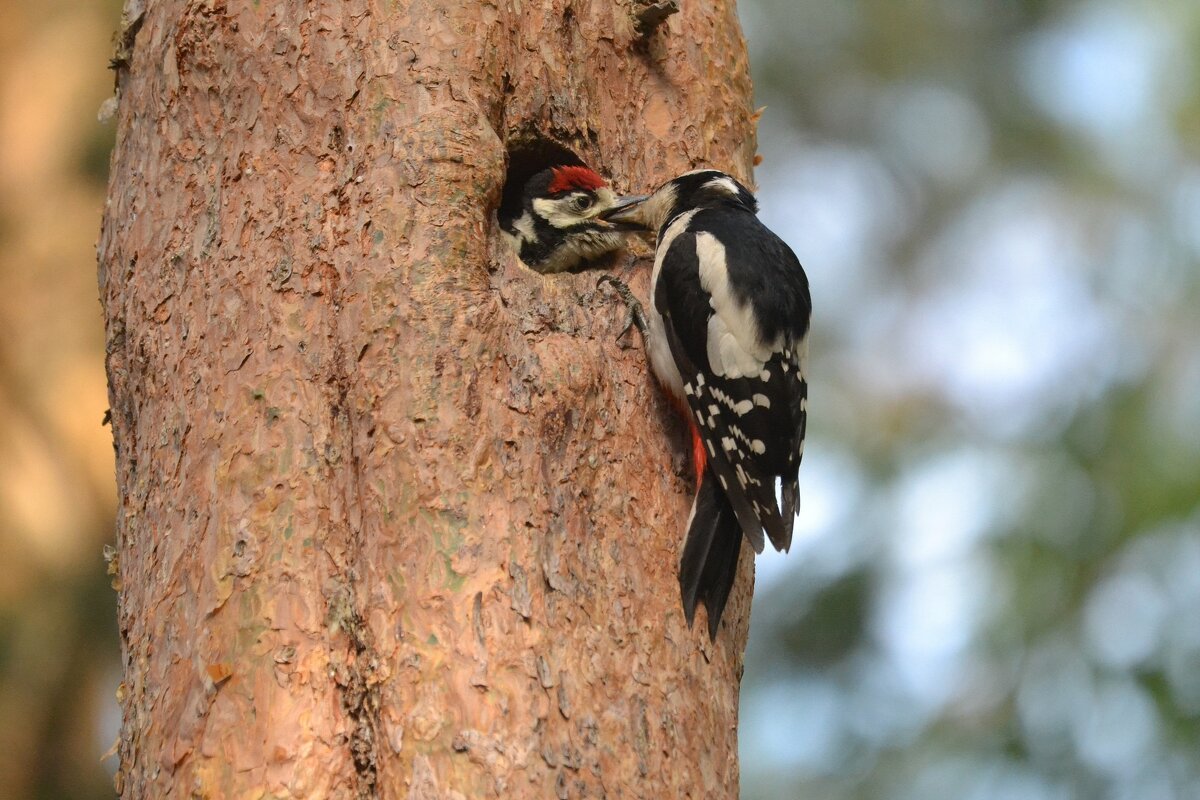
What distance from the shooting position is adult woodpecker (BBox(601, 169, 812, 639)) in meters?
2.68

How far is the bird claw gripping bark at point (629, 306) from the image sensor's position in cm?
288

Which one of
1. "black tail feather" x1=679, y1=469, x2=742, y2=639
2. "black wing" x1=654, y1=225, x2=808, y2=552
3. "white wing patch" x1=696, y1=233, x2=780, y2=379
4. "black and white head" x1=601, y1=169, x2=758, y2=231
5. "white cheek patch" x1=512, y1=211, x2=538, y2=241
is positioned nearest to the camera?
"black tail feather" x1=679, y1=469, x2=742, y2=639

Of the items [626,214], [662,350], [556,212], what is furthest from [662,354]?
[556,212]

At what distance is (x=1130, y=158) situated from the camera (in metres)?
Answer: 7.10

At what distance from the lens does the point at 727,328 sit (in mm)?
3152

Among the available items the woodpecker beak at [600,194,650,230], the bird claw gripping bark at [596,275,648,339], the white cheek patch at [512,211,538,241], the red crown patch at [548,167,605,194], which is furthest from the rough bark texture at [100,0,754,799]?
the white cheek patch at [512,211,538,241]

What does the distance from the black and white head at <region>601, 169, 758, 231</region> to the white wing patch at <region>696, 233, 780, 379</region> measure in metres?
0.12

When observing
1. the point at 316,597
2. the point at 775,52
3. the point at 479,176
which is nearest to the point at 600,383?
the point at 479,176

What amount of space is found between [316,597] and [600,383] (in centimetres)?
72

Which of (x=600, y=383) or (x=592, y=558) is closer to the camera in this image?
(x=592, y=558)

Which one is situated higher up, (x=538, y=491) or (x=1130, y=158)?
(x=1130, y=158)

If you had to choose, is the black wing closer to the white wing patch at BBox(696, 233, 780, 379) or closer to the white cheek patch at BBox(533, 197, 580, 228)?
the white wing patch at BBox(696, 233, 780, 379)

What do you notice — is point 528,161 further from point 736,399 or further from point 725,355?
point 736,399

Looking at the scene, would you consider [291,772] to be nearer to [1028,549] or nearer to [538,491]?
[538,491]
